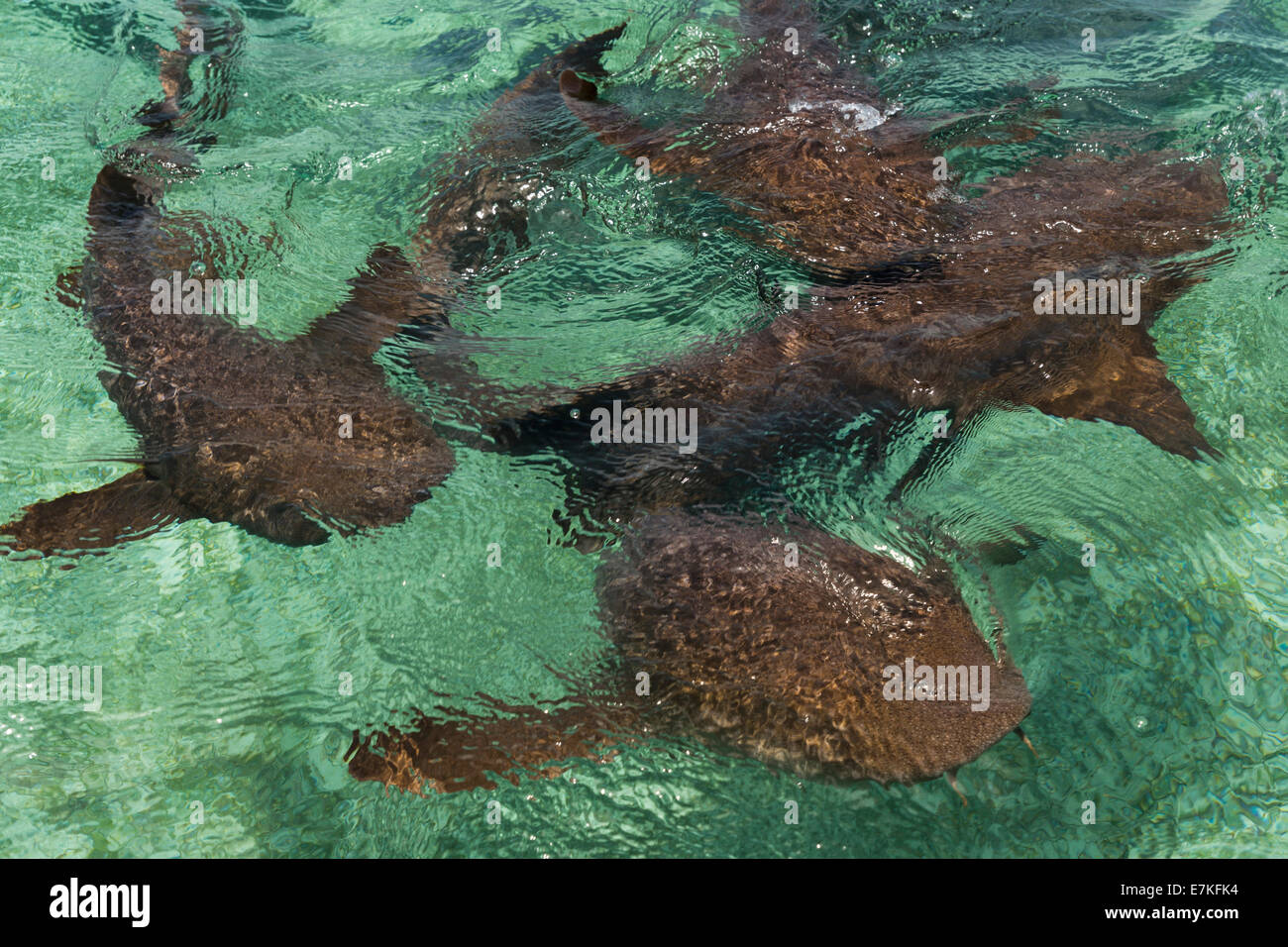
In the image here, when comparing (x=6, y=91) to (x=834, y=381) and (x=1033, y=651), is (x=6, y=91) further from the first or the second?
(x=1033, y=651)

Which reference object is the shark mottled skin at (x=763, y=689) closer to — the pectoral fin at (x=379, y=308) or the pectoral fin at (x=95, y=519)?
the pectoral fin at (x=95, y=519)

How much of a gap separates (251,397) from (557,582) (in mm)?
2032

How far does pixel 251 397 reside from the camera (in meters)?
5.26

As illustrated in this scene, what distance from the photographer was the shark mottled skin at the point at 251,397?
4.93 meters

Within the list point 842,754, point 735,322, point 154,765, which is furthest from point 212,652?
point 735,322

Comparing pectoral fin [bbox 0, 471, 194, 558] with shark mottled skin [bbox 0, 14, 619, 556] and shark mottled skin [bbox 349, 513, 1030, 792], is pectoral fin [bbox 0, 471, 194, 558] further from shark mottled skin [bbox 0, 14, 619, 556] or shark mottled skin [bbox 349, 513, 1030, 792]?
shark mottled skin [bbox 349, 513, 1030, 792]

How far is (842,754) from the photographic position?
382 cm

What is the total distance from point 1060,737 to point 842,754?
925 millimetres

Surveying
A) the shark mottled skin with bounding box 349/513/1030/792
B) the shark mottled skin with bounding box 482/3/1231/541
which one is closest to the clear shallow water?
the shark mottled skin with bounding box 349/513/1030/792

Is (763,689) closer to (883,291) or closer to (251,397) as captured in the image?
(883,291)

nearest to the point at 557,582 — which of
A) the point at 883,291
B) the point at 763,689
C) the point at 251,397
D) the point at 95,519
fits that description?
the point at 763,689

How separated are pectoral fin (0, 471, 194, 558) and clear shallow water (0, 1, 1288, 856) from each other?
104 millimetres

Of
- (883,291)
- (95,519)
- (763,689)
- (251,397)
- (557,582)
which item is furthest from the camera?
(883,291)

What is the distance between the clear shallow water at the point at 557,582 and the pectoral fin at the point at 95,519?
104 millimetres
